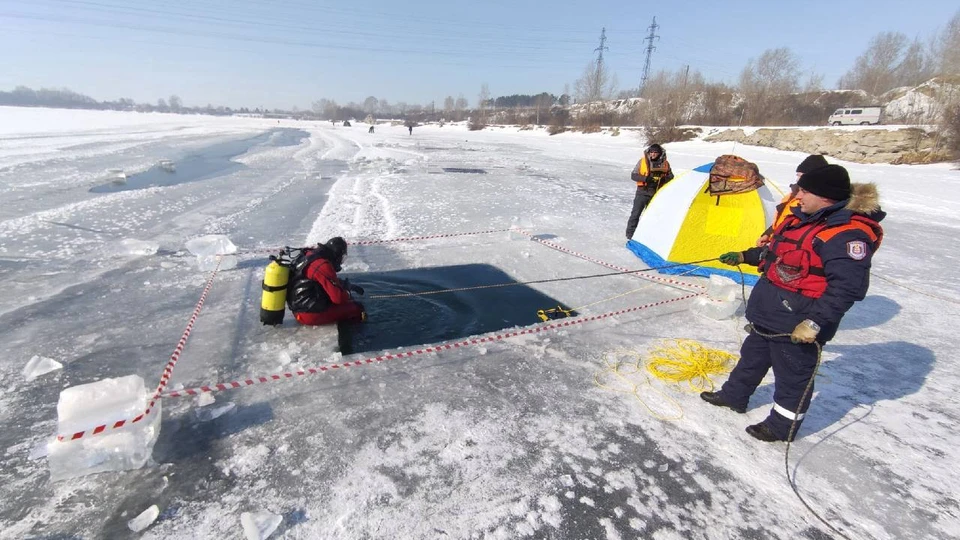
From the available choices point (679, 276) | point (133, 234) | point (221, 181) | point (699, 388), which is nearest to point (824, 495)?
point (699, 388)

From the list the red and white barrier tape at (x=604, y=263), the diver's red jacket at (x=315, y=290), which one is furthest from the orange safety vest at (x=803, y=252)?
the diver's red jacket at (x=315, y=290)

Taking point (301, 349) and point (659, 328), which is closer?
point (301, 349)

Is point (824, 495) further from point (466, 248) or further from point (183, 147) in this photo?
point (183, 147)

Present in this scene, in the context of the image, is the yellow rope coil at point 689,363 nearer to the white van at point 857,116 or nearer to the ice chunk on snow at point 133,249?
the ice chunk on snow at point 133,249

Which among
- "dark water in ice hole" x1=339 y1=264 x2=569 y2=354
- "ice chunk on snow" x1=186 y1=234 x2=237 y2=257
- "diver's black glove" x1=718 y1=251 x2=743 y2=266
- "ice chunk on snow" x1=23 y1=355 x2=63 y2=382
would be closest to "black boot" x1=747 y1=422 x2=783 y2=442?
"diver's black glove" x1=718 y1=251 x2=743 y2=266

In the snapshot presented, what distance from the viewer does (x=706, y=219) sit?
5832 millimetres

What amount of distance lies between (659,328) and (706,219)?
87.5 inches

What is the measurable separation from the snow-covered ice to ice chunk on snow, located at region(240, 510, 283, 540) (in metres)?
0.07

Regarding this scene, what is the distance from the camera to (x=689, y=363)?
12.5ft

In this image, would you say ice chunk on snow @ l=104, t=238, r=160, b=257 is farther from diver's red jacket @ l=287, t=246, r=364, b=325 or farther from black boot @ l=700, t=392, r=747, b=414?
black boot @ l=700, t=392, r=747, b=414

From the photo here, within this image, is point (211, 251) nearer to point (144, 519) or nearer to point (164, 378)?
point (164, 378)

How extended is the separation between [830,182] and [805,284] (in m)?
0.60

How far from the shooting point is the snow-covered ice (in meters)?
2.29

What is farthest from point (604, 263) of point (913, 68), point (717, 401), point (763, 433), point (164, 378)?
point (913, 68)
